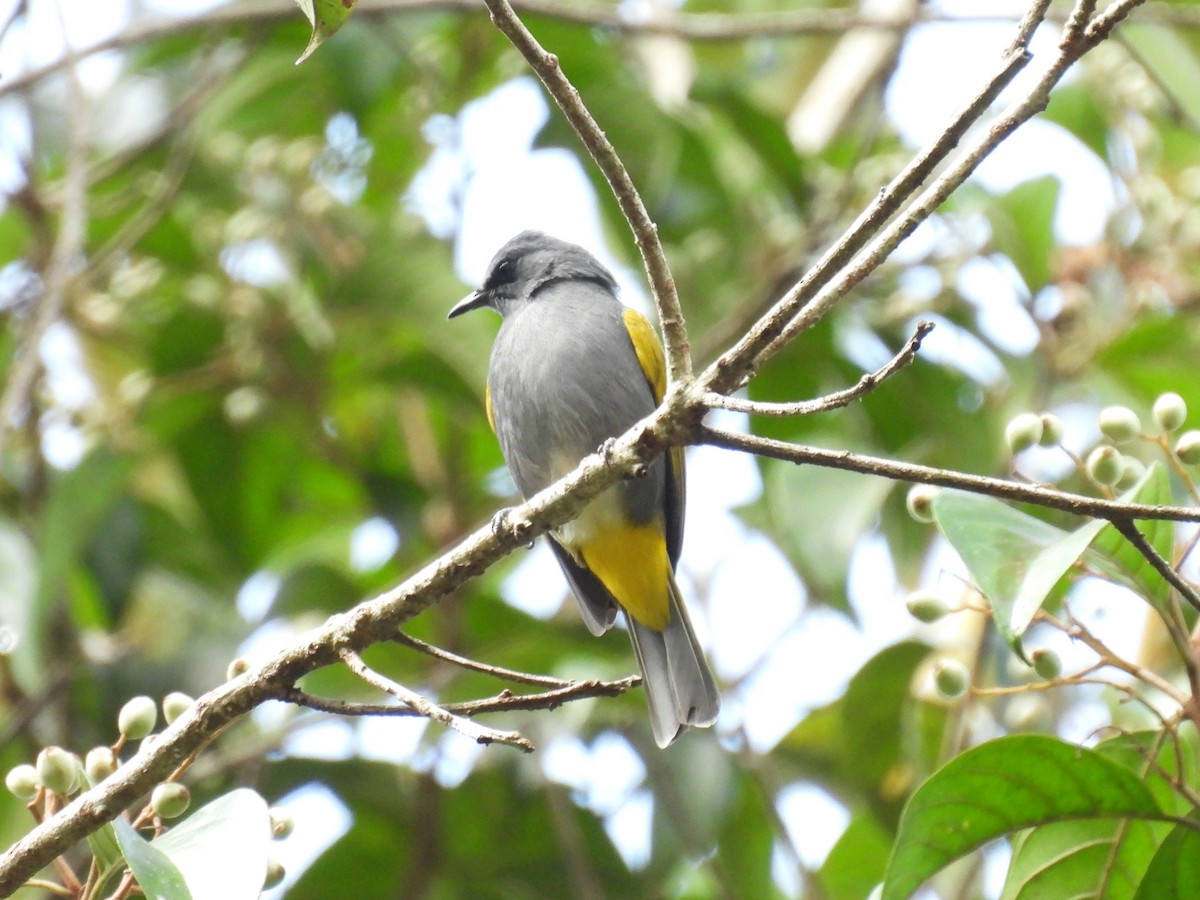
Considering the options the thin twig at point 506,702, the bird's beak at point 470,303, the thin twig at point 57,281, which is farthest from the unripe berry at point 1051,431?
the thin twig at point 57,281

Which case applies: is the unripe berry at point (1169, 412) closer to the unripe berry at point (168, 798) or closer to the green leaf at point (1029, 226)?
the unripe berry at point (168, 798)

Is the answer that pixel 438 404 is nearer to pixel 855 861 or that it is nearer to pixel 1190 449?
pixel 855 861

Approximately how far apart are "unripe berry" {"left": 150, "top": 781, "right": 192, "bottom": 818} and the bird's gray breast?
1.81 m

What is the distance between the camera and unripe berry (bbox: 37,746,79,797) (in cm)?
231

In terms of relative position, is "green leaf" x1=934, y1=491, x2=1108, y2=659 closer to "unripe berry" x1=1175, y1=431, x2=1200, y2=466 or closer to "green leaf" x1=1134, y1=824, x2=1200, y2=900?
"unripe berry" x1=1175, y1=431, x2=1200, y2=466

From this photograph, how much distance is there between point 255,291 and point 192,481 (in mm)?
745

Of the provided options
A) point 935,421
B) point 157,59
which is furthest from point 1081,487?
point 157,59

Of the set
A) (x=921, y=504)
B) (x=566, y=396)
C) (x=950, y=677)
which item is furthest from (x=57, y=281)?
(x=950, y=677)

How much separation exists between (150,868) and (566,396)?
2.16 m

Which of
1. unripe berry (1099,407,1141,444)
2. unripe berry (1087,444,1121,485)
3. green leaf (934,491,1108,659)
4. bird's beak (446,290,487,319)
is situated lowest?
green leaf (934,491,1108,659)

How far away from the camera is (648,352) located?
13.4ft

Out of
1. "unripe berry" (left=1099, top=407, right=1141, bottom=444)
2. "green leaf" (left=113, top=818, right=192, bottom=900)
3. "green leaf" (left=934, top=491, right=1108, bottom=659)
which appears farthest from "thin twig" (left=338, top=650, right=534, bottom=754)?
"unripe berry" (left=1099, top=407, right=1141, bottom=444)

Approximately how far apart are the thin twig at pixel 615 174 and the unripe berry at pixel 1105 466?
0.89 m

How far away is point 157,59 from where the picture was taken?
17.4 feet
